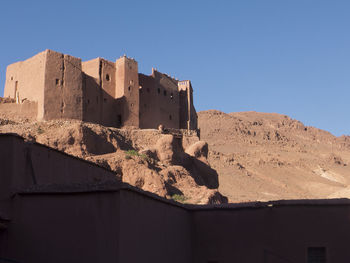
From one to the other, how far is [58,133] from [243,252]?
1602 cm

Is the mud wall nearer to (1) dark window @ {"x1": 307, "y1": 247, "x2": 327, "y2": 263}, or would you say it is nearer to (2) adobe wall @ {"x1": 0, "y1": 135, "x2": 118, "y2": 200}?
(2) adobe wall @ {"x1": 0, "y1": 135, "x2": 118, "y2": 200}

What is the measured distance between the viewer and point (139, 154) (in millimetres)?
27453

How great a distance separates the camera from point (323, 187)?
192ft

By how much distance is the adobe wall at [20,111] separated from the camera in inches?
1205

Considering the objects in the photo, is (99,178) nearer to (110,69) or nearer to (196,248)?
(196,248)

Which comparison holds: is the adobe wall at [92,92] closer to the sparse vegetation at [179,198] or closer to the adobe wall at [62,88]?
the adobe wall at [62,88]

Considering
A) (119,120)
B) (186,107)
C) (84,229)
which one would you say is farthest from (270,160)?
(84,229)

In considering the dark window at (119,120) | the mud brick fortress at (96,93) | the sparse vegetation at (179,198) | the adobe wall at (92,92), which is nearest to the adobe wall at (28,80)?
the mud brick fortress at (96,93)

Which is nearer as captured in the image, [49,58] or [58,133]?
[58,133]

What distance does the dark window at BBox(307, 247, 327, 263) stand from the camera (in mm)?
11834

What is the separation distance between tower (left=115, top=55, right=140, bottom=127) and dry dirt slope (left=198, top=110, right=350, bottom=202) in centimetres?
1213

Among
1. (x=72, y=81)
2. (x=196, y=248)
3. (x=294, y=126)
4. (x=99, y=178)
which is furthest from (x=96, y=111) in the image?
(x=294, y=126)

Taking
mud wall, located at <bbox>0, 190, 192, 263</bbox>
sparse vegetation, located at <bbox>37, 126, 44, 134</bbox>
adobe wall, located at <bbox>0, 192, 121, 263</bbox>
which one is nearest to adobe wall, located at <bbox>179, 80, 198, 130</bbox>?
sparse vegetation, located at <bbox>37, 126, 44, 134</bbox>

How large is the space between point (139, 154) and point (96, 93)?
341 inches
